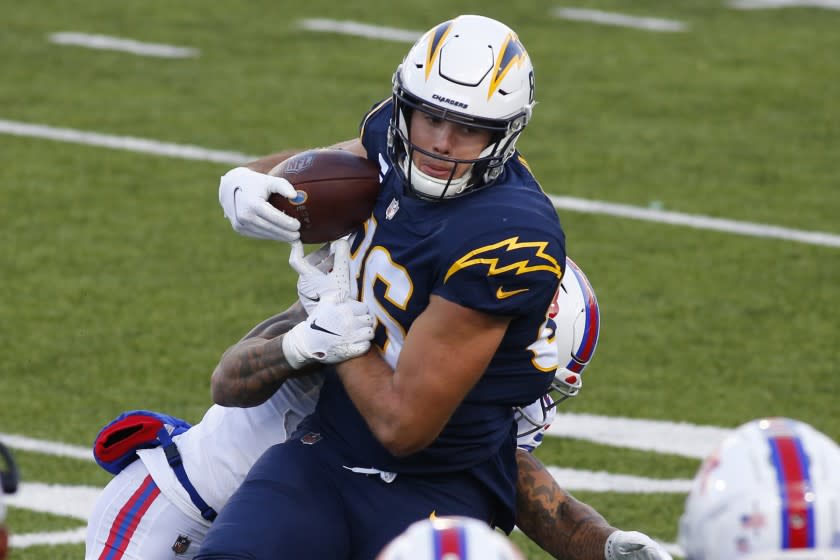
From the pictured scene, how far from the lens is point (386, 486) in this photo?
381 centimetres

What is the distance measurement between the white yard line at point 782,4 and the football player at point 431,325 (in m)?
8.78

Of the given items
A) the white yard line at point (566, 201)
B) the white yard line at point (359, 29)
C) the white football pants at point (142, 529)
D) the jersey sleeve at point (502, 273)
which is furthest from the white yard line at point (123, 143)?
the jersey sleeve at point (502, 273)

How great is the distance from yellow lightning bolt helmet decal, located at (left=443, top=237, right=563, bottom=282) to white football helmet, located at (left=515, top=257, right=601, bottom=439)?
1.63 ft

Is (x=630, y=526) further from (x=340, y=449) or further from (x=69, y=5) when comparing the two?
(x=69, y=5)

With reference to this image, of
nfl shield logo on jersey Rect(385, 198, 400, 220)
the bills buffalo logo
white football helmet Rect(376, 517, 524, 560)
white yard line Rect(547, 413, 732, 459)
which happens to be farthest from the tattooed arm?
white yard line Rect(547, 413, 732, 459)

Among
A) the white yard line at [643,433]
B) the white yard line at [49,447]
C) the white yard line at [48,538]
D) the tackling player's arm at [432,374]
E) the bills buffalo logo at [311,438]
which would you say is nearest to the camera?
the tackling player's arm at [432,374]

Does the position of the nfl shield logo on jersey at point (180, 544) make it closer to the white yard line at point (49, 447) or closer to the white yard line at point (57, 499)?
the white yard line at point (57, 499)

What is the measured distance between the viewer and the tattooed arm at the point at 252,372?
382 cm

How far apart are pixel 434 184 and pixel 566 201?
450 cm

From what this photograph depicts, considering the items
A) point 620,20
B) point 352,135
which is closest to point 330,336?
point 352,135

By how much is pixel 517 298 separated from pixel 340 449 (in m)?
0.61

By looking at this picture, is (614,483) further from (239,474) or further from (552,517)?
(239,474)

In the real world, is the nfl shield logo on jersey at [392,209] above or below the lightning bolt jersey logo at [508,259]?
below

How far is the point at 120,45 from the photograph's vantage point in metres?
10.8
